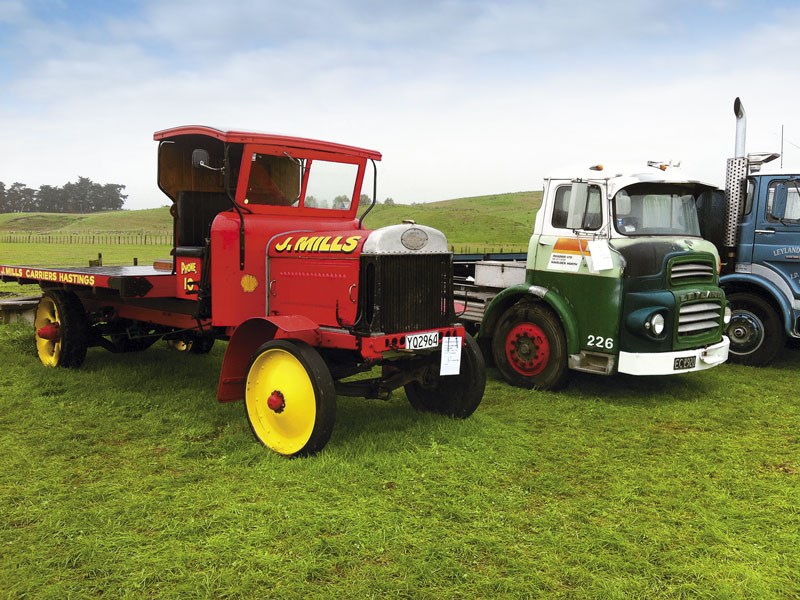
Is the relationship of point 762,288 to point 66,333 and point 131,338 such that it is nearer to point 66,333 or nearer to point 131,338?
point 131,338

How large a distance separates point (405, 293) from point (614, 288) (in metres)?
2.50

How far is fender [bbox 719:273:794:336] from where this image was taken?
7.97 metres

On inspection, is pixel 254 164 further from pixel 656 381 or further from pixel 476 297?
pixel 656 381

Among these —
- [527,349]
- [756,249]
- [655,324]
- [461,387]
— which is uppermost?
[756,249]

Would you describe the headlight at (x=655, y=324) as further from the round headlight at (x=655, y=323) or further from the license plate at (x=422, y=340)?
the license plate at (x=422, y=340)

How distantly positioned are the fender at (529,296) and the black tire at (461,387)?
1.47 m

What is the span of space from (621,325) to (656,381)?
152cm

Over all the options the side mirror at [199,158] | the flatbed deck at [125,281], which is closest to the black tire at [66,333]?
the flatbed deck at [125,281]

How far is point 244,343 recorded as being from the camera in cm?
527

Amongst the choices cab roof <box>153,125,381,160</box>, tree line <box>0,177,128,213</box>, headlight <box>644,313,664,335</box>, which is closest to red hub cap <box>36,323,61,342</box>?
cab roof <box>153,125,381,160</box>

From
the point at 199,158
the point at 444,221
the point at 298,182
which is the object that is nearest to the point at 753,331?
the point at 298,182

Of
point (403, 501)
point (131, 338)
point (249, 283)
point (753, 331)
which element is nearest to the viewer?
point (403, 501)

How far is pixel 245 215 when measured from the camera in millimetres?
5523

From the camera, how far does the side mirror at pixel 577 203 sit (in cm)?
657
